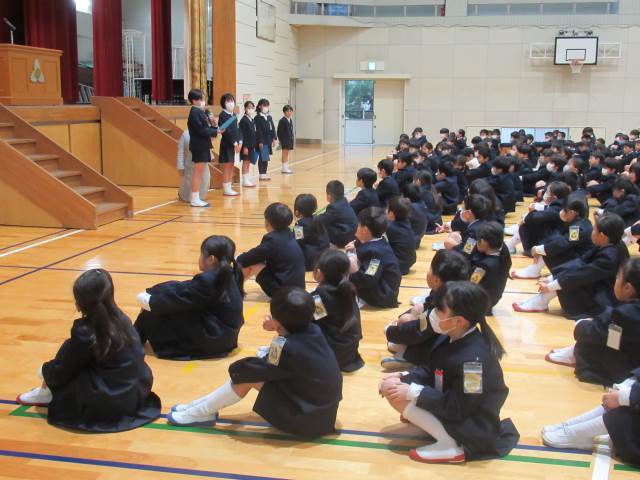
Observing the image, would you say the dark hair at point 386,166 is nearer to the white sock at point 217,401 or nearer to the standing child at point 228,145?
the standing child at point 228,145

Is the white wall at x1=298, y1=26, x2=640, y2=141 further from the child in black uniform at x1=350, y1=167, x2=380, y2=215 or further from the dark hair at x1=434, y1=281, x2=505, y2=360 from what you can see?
the dark hair at x1=434, y1=281, x2=505, y2=360

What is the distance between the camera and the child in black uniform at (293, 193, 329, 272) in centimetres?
579

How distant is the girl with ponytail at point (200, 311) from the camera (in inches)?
153

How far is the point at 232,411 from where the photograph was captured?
11.0ft

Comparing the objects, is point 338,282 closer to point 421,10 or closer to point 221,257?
point 221,257

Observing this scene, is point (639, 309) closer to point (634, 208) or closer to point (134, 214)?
point (634, 208)

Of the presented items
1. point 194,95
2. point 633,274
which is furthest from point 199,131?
point 633,274

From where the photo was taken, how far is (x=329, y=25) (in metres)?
22.2

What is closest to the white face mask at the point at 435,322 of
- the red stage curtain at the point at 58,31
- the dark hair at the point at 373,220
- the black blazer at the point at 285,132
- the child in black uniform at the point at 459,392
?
the child in black uniform at the point at 459,392

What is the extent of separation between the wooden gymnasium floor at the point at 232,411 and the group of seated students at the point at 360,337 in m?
0.09

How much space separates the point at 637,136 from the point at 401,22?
9.01m

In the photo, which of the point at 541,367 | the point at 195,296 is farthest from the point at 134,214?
the point at 541,367

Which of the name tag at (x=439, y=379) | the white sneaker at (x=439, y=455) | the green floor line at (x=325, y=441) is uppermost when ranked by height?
the name tag at (x=439, y=379)

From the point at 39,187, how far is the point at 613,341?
6362 millimetres
